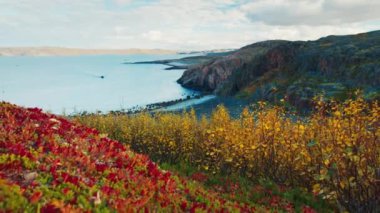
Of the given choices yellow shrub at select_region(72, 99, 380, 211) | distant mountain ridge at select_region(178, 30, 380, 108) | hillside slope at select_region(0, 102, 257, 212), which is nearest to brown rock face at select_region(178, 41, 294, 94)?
distant mountain ridge at select_region(178, 30, 380, 108)

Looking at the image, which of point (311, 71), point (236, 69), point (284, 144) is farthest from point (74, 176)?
point (236, 69)

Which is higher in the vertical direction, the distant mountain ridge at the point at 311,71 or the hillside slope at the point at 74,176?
the hillside slope at the point at 74,176

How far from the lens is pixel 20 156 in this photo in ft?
34.4

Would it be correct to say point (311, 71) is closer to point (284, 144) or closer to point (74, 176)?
point (284, 144)

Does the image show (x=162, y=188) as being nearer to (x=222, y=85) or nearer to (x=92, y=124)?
(x=92, y=124)

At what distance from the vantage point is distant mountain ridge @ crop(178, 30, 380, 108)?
2847 inches

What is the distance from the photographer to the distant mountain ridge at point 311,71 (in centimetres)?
7231

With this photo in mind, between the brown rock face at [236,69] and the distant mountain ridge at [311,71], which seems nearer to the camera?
the distant mountain ridge at [311,71]

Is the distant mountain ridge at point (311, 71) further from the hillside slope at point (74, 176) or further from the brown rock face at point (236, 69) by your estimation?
the hillside slope at point (74, 176)

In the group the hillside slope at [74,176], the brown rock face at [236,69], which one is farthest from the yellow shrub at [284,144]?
the brown rock face at [236,69]

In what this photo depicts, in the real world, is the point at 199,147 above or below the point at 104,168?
below

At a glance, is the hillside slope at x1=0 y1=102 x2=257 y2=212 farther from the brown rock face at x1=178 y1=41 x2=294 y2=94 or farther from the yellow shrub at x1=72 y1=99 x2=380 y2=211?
the brown rock face at x1=178 y1=41 x2=294 y2=94

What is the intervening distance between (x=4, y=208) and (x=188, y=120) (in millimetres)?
19238

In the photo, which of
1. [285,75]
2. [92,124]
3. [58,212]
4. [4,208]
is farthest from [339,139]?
[285,75]
